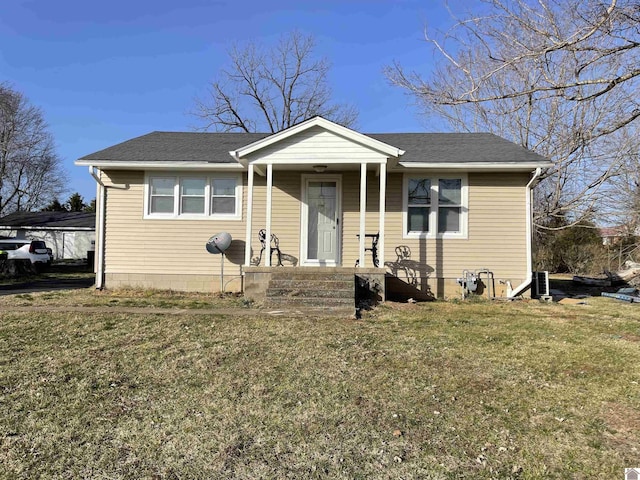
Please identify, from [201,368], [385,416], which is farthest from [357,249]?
[385,416]

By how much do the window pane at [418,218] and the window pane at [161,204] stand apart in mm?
5695

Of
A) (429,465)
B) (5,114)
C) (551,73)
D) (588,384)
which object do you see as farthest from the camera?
(5,114)

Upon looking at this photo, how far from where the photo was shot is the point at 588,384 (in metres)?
3.93

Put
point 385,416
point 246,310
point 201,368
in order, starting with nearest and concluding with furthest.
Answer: point 385,416 < point 201,368 < point 246,310

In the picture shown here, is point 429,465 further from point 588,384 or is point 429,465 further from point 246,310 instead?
point 246,310

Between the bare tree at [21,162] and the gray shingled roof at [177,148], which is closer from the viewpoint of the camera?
the gray shingled roof at [177,148]

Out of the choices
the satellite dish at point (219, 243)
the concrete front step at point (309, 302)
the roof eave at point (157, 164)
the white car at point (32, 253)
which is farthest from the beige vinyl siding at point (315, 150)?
the white car at point (32, 253)

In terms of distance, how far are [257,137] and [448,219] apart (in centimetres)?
584

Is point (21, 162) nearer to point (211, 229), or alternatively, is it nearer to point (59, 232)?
point (59, 232)

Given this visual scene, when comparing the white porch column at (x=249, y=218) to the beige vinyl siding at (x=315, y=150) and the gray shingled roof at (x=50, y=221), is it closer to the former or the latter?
the beige vinyl siding at (x=315, y=150)

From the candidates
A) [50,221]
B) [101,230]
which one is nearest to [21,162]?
[50,221]

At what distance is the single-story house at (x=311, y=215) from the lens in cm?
935

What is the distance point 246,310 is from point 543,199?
706 inches

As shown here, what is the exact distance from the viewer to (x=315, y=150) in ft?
28.2
